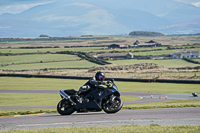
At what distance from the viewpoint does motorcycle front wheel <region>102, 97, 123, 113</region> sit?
1648 cm

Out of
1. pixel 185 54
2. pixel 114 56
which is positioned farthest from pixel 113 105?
pixel 185 54

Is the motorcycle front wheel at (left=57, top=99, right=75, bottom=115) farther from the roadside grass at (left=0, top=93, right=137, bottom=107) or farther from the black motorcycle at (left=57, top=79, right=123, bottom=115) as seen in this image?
the roadside grass at (left=0, top=93, right=137, bottom=107)

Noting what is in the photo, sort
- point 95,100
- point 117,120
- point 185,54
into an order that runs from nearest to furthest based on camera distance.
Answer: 1. point 117,120
2. point 95,100
3. point 185,54

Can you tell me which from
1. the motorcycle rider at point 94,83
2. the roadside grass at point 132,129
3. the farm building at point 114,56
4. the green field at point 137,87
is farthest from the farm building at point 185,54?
the roadside grass at point 132,129

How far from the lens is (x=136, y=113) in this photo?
54.3 ft

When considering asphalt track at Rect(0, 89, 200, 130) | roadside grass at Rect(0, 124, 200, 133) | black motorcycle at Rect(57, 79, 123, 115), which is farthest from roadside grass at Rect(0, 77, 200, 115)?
roadside grass at Rect(0, 124, 200, 133)

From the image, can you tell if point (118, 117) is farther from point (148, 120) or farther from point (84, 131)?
point (84, 131)

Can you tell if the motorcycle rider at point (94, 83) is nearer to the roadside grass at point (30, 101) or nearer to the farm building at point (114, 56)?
the roadside grass at point (30, 101)

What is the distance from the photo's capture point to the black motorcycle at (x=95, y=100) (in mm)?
16547

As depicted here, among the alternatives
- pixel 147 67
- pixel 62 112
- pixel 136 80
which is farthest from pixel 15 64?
pixel 62 112

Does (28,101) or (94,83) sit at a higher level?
(94,83)

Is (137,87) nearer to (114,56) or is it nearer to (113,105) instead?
(113,105)

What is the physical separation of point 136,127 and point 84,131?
6.82 feet

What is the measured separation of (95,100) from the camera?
1678 centimetres
